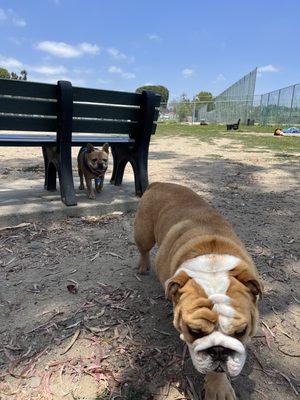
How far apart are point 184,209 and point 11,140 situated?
2475 millimetres

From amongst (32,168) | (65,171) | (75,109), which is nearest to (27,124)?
(75,109)

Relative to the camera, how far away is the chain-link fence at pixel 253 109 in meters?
34.6

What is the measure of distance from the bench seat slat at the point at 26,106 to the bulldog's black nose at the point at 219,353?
3.54 metres

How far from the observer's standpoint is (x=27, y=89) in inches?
170

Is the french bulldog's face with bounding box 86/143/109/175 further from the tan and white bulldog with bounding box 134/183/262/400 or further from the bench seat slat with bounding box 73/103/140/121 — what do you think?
the tan and white bulldog with bounding box 134/183/262/400

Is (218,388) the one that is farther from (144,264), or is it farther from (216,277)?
(144,264)

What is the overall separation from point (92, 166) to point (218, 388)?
3.75 meters

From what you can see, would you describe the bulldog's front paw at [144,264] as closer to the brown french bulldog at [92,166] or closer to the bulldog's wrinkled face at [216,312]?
the bulldog's wrinkled face at [216,312]

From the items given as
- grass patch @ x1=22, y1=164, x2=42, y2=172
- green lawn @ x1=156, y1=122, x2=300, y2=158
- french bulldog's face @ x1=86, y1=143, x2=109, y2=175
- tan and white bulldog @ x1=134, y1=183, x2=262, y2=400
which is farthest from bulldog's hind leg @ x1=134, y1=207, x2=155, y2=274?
green lawn @ x1=156, y1=122, x2=300, y2=158

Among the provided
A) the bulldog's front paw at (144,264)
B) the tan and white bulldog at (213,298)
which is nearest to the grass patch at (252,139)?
the bulldog's front paw at (144,264)

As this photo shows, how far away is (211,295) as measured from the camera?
1.84m

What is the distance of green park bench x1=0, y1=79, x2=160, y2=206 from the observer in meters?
4.38

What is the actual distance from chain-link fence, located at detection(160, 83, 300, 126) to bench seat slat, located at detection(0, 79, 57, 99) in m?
31.7

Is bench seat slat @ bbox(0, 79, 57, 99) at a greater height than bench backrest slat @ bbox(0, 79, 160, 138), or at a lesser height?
greater
